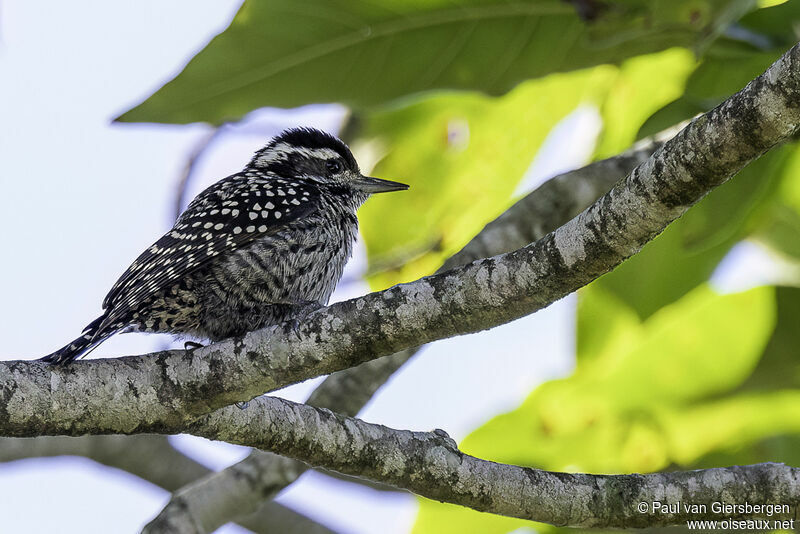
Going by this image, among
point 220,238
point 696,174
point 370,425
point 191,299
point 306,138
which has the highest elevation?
point 306,138

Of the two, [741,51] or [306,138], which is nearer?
[741,51]

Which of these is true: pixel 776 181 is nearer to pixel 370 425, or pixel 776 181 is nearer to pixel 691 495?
pixel 691 495

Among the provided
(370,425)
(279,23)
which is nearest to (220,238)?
(279,23)

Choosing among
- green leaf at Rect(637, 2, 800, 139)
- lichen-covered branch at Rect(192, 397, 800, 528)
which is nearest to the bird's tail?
lichen-covered branch at Rect(192, 397, 800, 528)

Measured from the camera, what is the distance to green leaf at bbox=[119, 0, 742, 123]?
3.74m

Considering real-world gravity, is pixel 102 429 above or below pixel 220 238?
below

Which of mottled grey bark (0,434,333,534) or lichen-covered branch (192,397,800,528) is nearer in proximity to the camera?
lichen-covered branch (192,397,800,528)

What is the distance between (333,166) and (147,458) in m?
Result: 1.80

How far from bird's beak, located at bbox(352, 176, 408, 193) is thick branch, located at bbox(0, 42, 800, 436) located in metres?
2.08

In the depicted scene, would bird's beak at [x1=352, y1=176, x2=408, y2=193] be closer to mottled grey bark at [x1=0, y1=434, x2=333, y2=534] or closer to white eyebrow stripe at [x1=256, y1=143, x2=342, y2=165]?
white eyebrow stripe at [x1=256, y1=143, x2=342, y2=165]

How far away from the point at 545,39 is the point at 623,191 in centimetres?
207

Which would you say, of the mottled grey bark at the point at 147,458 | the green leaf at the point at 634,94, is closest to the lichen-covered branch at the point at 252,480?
the mottled grey bark at the point at 147,458

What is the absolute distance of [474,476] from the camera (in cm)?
279

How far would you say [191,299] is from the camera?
12.4 ft
